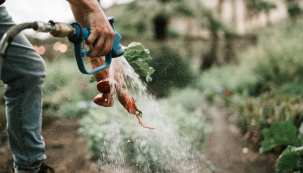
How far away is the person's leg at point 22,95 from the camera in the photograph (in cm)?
97

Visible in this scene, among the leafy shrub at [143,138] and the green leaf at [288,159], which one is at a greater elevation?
the green leaf at [288,159]

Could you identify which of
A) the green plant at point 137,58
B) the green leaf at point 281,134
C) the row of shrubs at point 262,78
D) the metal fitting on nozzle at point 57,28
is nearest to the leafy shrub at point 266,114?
the row of shrubs at point 262,78

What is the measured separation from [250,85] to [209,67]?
0.98 meters

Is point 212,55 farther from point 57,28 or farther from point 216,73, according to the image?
point 57,28

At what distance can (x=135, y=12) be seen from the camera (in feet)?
15.3

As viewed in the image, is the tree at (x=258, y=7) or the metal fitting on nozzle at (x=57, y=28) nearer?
the metal fitting on nozzle at (x=57, y=28)

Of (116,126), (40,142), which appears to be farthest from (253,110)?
(40,142)

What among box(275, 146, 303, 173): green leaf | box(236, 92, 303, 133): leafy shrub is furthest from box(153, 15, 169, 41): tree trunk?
box(275, 146, 303, 173): green leaf

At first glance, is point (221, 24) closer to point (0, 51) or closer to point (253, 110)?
point (253, 110)

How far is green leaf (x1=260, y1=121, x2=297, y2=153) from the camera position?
5.44ft

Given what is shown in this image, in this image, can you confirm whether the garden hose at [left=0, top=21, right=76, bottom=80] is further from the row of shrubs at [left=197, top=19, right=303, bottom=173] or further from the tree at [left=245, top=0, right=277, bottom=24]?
the tree at [left=245, top=0, right=277, bottom=24]

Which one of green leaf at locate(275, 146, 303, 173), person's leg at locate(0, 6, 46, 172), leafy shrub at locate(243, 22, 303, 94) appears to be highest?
person's leg at locate(0, 6, 46, 172)

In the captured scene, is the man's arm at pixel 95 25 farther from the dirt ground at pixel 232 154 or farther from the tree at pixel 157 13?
the tree at pixel 157 13

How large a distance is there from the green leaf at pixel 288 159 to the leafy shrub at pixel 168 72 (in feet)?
5.65
